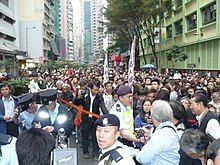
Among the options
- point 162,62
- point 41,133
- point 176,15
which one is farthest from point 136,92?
point 162,62

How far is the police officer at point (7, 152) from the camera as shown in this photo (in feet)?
10.8

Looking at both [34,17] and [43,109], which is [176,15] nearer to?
[43,109]

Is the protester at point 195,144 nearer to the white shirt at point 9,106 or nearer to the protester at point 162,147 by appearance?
the protester at point 162,147

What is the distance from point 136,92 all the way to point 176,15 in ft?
104

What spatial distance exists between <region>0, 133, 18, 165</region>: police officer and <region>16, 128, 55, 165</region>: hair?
4 centimetres

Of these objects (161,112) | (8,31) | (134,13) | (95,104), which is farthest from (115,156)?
(8,31)

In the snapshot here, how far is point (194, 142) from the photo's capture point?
3.59m

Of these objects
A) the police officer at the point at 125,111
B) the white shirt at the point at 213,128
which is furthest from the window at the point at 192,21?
the white shirt at the point at 213,128

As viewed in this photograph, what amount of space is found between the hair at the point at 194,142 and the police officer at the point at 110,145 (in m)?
0.61

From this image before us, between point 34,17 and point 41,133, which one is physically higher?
point 34,17

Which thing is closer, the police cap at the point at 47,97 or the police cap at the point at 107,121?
the police cap at the point at 107,121

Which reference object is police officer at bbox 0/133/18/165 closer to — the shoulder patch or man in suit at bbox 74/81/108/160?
the shoulder patch

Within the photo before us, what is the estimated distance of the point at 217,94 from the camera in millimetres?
8875

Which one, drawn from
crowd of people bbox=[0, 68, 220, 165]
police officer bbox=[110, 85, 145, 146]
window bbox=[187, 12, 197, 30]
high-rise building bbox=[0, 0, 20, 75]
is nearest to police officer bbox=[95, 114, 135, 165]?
crowd of people bbox=[0, 68, 220, 165]
